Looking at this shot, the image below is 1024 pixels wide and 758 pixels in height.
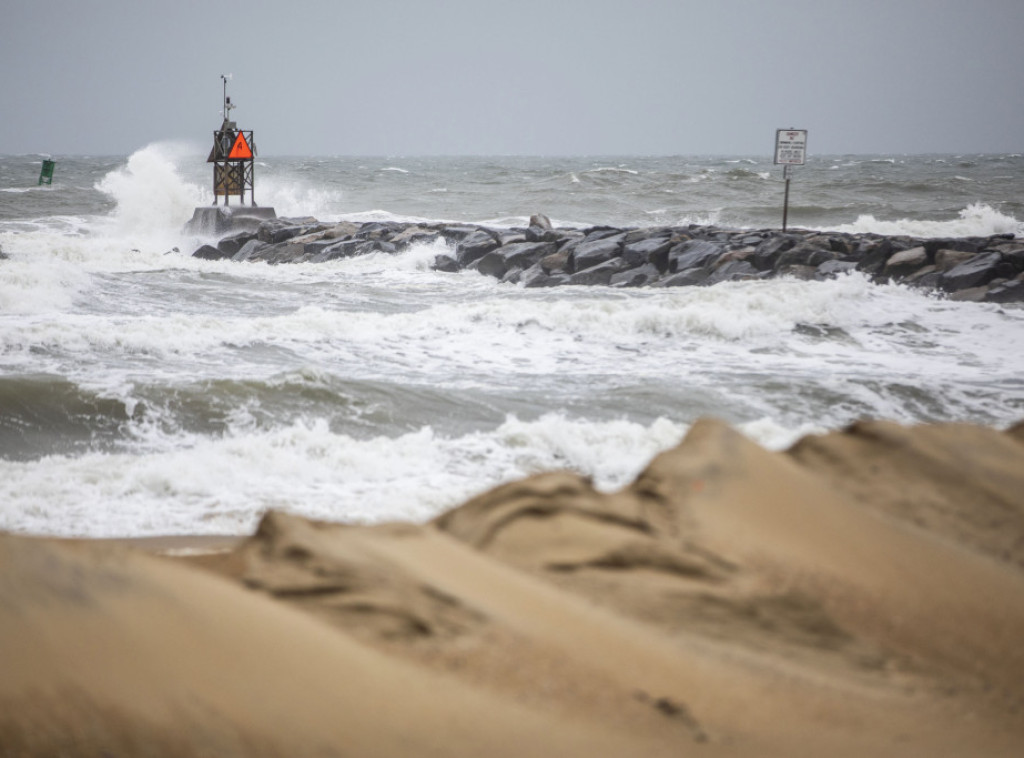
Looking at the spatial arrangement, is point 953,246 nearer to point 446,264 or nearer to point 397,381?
point 446,264

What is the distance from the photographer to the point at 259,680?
1515 mm

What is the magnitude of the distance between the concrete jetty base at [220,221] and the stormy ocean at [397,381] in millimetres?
4358

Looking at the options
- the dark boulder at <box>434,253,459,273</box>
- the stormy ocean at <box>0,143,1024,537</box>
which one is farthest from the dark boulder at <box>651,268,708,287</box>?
the dark boulder at <box>434,253,459,273</box>

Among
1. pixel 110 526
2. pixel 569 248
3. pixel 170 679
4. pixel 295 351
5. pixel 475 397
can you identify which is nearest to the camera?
pixel 170 679

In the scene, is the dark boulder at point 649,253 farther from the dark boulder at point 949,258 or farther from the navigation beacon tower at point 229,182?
the navigation beacon tower at point 229,182

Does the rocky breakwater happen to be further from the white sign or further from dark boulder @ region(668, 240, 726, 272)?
the white sign

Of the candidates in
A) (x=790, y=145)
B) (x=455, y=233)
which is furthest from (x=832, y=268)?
(x=455, y=233)

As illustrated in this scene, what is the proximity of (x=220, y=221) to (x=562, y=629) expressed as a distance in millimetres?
20551

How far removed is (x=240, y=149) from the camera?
771 inches

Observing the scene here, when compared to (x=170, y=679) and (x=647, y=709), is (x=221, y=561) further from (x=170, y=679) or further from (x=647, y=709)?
A: (x=647, y=709)

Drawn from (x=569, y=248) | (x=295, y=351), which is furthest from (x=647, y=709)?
(x=569, y=248)

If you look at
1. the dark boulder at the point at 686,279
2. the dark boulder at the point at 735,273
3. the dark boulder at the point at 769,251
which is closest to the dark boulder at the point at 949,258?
the dark boulder at the point at 769,251

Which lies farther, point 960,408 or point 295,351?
point 295,351

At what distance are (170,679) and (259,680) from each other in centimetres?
14
